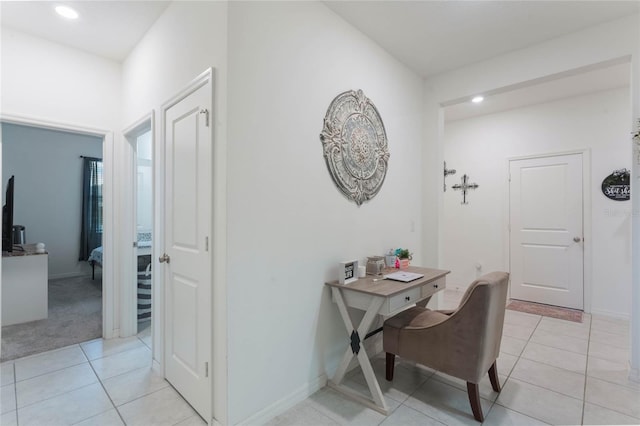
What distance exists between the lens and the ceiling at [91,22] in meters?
2.27

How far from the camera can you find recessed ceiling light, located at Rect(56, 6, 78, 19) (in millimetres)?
2301

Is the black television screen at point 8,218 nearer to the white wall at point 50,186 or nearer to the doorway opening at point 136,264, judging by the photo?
the doorway opening at point 136,264

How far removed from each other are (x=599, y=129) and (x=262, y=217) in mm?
4425

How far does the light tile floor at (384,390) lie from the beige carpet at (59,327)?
20 cm

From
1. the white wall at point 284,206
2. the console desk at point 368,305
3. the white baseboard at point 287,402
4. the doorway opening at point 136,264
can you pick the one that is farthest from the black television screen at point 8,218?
the console desk at point 368,305

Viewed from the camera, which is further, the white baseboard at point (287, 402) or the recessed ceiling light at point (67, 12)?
the recessed ceiling light at point (67, 12)

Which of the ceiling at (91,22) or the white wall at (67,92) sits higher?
the ceiling at (91,22)

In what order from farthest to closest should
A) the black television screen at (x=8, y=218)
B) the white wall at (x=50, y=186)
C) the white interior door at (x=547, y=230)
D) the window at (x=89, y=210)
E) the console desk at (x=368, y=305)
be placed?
the window at (x=89, y=210), the white wall at (x=50, y=186), the white interior door at (x=547, y=230), the black television screen at (x=8, y=218), the console desk at (x=368, y=305)

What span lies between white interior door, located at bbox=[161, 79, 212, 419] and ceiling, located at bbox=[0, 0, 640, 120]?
0.98m

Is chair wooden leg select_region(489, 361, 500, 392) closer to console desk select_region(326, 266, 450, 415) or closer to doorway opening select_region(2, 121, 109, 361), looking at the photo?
console desk select_region(326, 266, 450, 415)

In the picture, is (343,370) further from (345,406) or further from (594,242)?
(594,242)

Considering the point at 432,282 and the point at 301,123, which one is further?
the point at 432,282

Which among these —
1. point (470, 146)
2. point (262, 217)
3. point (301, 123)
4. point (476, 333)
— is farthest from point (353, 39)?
point (470, 146)

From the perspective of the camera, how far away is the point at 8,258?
139 inches
